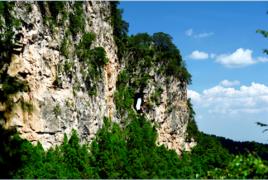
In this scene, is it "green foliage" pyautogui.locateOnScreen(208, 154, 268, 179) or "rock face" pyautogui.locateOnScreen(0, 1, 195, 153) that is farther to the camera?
"rock face" pyautogui.locateOnScreen(0, 1, 195, 153)

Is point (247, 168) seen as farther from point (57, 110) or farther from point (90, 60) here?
point (90, 60)

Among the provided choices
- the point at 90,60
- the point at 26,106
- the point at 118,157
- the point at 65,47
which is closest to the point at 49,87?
the point at 26,106

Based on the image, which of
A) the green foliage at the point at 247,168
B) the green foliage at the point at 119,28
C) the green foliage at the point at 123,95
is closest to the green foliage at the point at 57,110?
the green foliage at the point at 123,95

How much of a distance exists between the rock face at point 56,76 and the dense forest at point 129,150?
126cm

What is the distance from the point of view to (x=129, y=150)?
62.2 meters

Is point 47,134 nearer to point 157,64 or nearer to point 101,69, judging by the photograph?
point 101,69

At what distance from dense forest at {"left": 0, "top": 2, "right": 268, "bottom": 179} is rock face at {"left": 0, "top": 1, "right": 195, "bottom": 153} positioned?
1.26 meters

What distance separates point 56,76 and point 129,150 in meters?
16.3

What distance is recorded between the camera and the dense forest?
46.5 m

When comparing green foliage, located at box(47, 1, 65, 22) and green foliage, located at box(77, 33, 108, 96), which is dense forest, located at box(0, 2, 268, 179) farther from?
green foliage, located at box(47, 1, 65, 22)

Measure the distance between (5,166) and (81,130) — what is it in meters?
39.8

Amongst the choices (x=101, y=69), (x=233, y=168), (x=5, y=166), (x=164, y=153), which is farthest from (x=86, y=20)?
(x=233, y=168)

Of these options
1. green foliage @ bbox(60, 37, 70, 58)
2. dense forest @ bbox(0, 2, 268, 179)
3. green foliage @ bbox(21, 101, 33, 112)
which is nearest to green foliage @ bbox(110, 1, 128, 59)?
dense forest @ bbox(0, 2, 268, 179)

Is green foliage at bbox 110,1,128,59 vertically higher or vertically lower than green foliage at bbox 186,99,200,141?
higher
